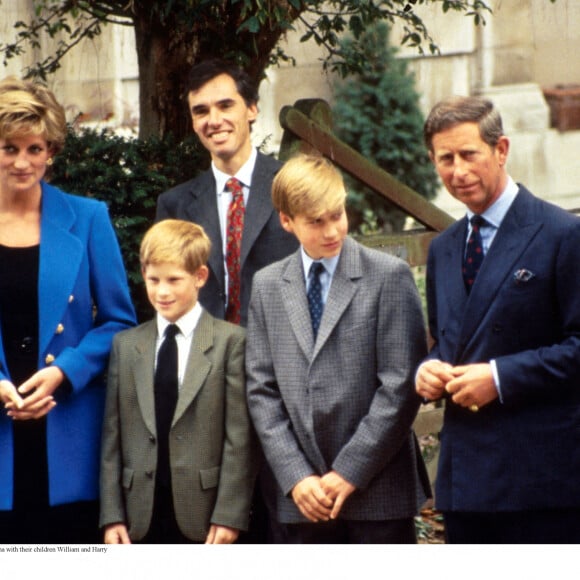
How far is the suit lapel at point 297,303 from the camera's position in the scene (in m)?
3.77

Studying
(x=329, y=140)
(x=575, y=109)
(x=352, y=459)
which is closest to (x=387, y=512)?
(x=352, y=459)

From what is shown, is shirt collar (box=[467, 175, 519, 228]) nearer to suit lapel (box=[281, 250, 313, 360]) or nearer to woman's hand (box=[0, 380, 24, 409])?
suit lapel (box=[281, 250, 313, 360])

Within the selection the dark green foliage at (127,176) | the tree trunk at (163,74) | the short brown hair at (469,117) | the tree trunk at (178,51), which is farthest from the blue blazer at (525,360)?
the tree trunk at (163,74)

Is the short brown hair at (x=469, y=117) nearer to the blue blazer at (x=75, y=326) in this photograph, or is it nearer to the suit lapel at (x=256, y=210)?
the suit lapel at (x=256, y=210)

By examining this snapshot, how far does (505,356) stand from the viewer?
3428 millimetres

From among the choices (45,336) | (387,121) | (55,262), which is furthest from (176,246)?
(387,121)

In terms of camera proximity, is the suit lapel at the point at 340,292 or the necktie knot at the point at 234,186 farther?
the necktie knot at the point at 234,186

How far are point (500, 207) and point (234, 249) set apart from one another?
1084 millimetres

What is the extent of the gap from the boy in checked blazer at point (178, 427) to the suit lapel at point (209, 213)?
0.33 meters

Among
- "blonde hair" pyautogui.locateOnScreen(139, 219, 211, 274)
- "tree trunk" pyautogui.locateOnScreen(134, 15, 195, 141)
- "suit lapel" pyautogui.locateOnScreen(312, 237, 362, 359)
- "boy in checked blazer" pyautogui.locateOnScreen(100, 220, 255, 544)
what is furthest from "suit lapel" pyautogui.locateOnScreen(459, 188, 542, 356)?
"tree trunk" pyautogui.locateOnScreen(134, 15, 195, 141)

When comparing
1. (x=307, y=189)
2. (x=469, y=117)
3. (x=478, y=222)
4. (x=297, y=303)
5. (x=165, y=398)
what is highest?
(x=469, y=117)

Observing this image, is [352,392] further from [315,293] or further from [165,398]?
[165,398]

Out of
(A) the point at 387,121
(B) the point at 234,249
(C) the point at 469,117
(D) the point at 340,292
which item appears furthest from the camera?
(A) the point at 387,121

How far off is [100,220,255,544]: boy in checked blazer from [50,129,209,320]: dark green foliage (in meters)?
1.25
